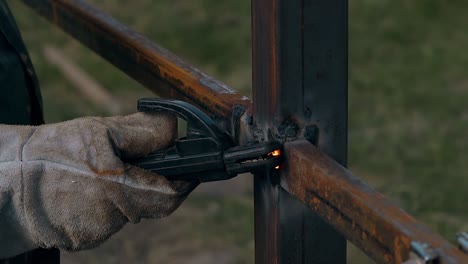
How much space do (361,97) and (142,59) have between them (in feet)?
13.0

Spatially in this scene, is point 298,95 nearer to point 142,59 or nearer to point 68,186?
point 68,186

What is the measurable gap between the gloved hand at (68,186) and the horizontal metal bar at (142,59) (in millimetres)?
277

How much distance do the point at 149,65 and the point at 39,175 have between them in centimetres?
61

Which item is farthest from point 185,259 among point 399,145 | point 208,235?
point 399,145

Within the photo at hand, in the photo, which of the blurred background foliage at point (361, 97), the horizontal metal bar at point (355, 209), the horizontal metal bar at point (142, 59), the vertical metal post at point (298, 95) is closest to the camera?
the horizontal metal bar at point (355, 209)

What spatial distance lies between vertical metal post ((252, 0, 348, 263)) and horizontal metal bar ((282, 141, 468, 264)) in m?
0.06

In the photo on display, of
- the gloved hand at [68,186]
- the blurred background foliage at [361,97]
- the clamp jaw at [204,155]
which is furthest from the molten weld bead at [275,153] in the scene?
the blurred background foliage at [361,97]

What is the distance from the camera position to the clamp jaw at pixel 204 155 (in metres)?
1.51

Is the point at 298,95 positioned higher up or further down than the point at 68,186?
higher up

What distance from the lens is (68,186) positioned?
5.01 ft

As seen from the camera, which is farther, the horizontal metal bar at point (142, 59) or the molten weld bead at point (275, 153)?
the horizontal metal bar at point (142, 59)

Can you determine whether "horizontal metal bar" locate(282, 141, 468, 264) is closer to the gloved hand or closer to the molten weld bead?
the molten weld bead

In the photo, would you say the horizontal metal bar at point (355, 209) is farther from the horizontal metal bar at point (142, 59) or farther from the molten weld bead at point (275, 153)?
the horizontal metal bar at point (142, 59)

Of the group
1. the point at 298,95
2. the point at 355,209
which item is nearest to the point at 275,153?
the point at 298,95
